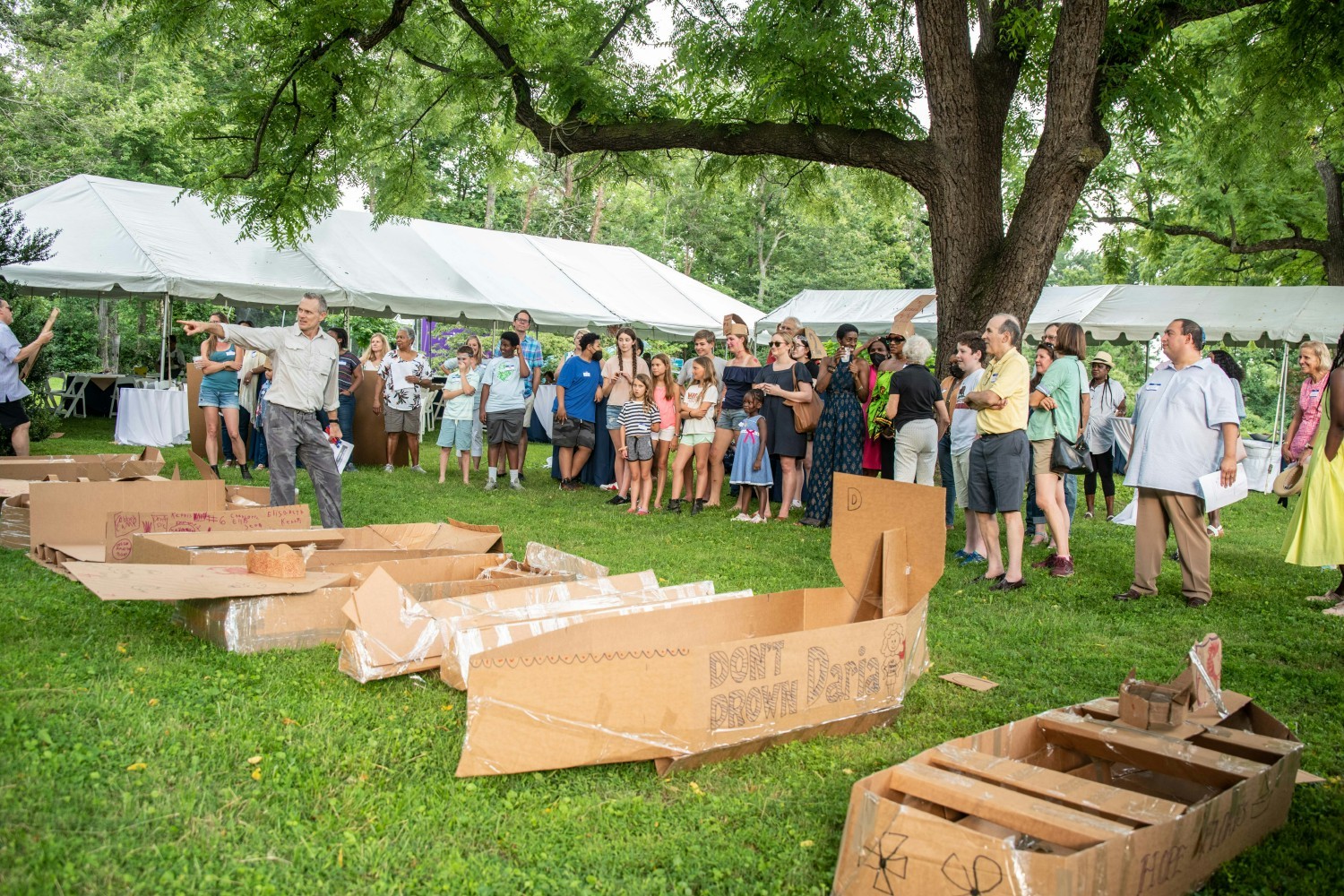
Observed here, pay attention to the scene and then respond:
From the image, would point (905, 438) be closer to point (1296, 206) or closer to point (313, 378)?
point (313, 378)

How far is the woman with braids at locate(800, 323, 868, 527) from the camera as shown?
10.0 meters

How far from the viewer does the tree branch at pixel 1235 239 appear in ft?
61.5

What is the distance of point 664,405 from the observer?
36.7 feet

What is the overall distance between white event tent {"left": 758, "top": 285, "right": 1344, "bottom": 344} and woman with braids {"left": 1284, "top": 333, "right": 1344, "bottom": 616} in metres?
9.92

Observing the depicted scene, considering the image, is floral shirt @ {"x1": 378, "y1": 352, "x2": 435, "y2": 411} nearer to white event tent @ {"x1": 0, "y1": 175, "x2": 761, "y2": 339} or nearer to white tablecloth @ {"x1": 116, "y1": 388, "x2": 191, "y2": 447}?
white event tent @ {"x1": 0, "y1": 175, "x2": 761, "y2": 339}

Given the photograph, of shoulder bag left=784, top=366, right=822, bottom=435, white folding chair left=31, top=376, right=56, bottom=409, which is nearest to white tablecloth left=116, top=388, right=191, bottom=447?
white folding chair left=31, top=376, right=56, bottom=409

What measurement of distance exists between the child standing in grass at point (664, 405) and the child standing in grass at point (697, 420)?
136 mm

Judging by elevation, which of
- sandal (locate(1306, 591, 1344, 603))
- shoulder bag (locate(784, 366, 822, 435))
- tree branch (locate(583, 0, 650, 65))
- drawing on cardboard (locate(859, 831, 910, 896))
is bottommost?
sandal (locate(1306, 591, 1344, 603))

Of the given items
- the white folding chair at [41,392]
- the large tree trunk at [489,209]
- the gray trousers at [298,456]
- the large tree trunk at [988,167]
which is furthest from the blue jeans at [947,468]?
the large tree trunk at [489,209]

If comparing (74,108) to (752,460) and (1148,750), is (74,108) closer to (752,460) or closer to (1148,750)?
(752,460)

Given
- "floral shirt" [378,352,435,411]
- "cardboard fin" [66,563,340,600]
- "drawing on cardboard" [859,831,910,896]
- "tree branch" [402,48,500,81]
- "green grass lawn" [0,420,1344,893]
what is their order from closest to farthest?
1. "drawing on cardboard" [859,831,910,896]
2. "green grass lawn" [0,420,1344,893]
3. "cardboard fin" [66,563,340,600]
4. "tree branch" [402,48,500,81]
5. "floral shirt" [378,352,435,411]

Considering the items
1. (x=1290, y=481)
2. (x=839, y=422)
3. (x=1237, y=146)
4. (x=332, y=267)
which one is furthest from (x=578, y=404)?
(x=1237, y=146)

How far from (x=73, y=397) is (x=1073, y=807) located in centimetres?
2146

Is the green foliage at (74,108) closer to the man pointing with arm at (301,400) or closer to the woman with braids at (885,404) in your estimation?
the man pointing with arm at (301,400)
